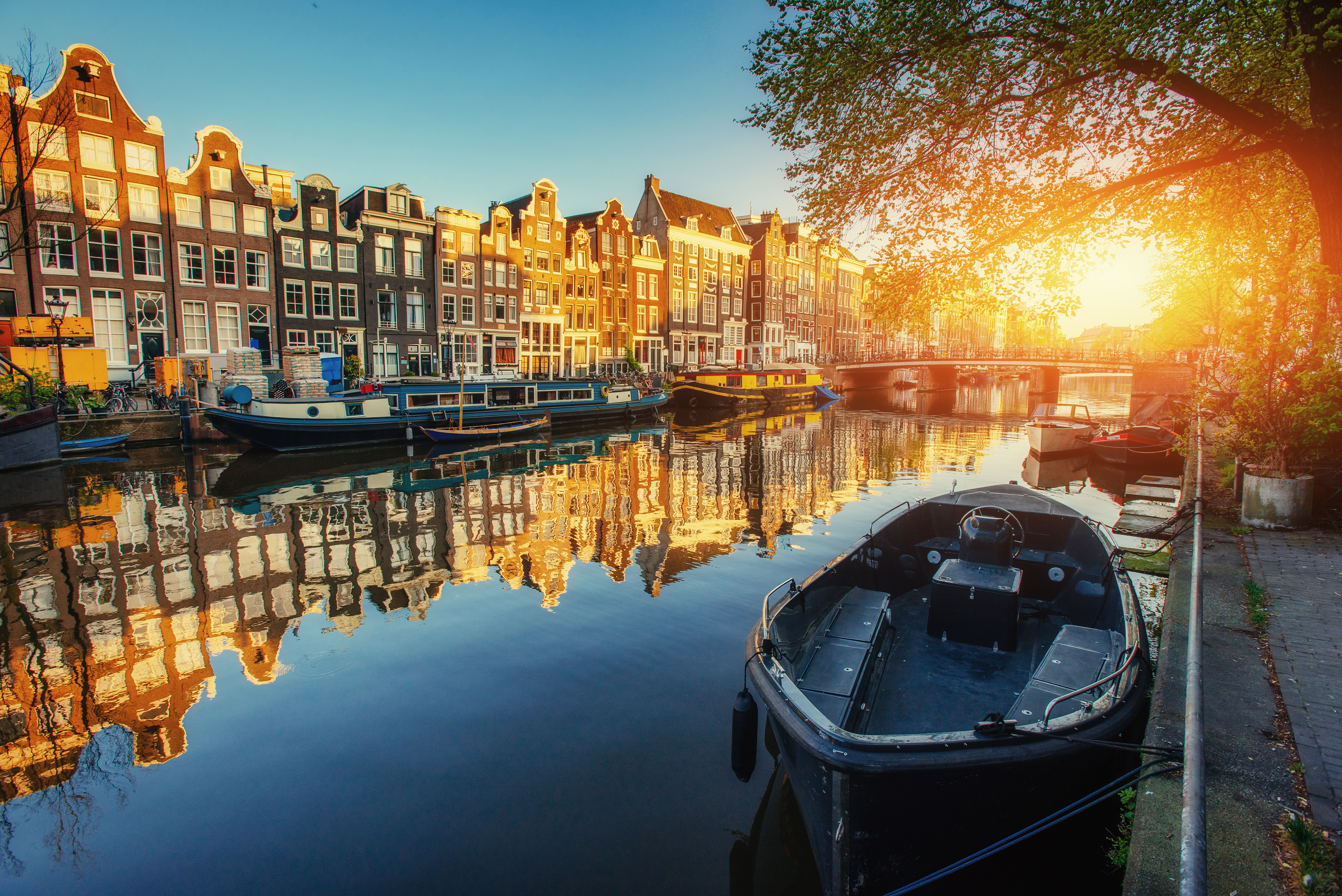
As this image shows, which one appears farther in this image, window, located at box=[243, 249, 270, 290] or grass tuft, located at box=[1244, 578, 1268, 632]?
window, located at box=[243, 249, 270, 290]

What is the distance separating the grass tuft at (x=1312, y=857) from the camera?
356 cm

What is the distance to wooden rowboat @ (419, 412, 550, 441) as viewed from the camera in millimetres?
30406

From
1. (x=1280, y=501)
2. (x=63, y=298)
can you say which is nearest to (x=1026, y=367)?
(x=1280, y=501)

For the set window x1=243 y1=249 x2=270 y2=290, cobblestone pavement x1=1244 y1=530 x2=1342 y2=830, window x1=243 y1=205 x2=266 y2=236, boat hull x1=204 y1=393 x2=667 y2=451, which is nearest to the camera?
cobblestone pavement x1=1244 y1=530 x2=1342 y2=830

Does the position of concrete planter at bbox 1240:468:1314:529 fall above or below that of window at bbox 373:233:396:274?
below

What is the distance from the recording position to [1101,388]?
11206cm

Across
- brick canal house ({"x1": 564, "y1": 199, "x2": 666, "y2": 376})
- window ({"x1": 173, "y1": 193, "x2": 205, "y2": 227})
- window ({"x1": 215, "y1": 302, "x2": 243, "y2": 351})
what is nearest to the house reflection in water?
window ({"x1": 215, "y1": 302, "x2": 243, "y2": 351})

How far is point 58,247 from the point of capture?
3191cm

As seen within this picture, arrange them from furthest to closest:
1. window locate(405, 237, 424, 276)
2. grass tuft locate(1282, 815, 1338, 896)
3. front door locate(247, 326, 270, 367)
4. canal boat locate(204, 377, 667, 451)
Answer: window locate(405, 237, 424, 276), front door locate(247, 326, 270, 367), canal boat locate(204, 377, 667, 451), grass tuft locate(1282, 815, 1338, 896)

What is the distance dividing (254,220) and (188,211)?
3.05 m

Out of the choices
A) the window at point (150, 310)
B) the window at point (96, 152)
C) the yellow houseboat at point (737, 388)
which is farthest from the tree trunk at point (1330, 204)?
the window at point (96, 152)

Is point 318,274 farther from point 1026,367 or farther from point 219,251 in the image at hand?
point 1026,367

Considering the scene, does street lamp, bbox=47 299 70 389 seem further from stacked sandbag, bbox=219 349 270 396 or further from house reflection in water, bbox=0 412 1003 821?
house reflection in water, bbox=0 412 1003 821

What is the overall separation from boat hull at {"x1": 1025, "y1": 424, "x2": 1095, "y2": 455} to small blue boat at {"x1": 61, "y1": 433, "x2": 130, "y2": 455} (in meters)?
37.1
